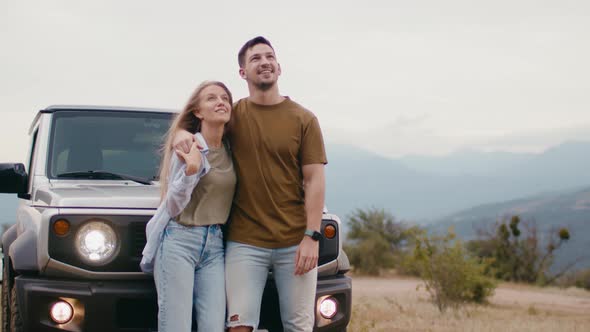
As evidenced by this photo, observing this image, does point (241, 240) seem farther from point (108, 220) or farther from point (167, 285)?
point (108, 220)

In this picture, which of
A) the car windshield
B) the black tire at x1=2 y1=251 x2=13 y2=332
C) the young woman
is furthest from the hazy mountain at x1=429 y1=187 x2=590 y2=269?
the young woman

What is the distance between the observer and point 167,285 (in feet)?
12.0

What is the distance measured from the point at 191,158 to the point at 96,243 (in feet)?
2.66

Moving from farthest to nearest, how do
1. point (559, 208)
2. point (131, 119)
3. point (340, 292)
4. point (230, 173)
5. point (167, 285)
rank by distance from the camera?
point (559, 208)
point (131, 119)
point (340, 292)
point (230, 173)
point (167, 285)

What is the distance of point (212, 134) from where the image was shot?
3.90m

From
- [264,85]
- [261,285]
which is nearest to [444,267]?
[261,285]

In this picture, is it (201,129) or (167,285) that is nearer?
(167,285)

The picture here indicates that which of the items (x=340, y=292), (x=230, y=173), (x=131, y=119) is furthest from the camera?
(x=131, y=119)

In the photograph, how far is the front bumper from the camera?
3883 millimetres

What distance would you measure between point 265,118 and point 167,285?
101cm

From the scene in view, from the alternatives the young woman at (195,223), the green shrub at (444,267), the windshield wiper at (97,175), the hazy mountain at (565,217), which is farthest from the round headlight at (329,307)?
the hazy mountain at (565,217)

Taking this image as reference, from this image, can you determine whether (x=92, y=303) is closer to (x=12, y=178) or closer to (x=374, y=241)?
(x=12, y=178)

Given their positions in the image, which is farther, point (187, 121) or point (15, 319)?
point (15, 319)

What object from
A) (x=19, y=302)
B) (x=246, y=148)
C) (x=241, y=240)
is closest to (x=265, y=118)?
(x=246, y=148)
